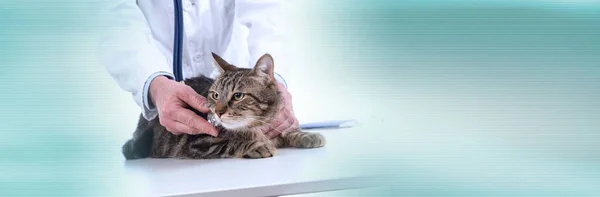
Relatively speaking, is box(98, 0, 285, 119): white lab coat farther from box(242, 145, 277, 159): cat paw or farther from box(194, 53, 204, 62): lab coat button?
box(242, 145, 277, 159): cat paw

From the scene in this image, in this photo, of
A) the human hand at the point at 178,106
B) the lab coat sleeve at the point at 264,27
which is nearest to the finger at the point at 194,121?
the human hand at the point at 178,106

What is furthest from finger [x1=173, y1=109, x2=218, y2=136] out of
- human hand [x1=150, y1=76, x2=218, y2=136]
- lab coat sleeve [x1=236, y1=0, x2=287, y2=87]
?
lab coat sleeve [x1=236, y1=0, x2=287, y2=87]

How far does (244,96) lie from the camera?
0.70 metres

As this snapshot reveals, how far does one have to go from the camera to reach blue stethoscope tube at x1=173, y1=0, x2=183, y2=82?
715 millimetres

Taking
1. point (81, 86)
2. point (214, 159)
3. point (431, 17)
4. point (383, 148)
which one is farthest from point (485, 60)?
point (81, 86)

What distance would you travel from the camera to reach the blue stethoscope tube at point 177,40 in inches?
28.1

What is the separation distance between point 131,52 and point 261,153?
0.66ft

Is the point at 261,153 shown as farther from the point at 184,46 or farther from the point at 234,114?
the point at 184,46

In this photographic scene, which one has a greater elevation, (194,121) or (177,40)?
(177,40)

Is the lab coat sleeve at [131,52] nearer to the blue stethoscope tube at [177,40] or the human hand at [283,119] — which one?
the blue stethoscope tube at [177,40]

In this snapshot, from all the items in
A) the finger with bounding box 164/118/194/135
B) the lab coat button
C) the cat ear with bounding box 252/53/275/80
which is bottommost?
the finger with bounding box 164/118/194/135

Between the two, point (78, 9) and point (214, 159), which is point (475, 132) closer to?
point (214, 159)

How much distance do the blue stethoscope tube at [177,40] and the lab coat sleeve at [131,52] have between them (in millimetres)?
11

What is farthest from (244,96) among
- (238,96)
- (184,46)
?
(184,46)
